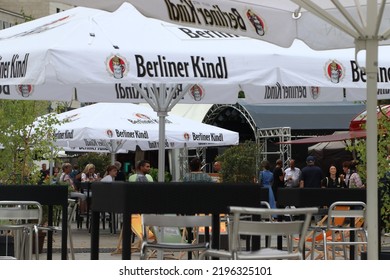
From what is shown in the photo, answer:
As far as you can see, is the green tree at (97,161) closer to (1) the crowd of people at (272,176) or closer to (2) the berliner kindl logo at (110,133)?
(1) the crowd of people at (272,176)

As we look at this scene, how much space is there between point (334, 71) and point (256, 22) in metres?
2.35

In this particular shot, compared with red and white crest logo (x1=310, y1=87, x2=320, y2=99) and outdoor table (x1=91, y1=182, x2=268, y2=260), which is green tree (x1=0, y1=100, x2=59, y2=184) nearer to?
red and white crest logo (x1=310, y1=87, x2=320, y2=99)

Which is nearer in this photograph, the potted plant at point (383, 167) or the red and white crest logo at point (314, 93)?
the potted plant at point (383, 167)

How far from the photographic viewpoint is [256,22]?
31.6ft

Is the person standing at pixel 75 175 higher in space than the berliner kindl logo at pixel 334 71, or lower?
lower

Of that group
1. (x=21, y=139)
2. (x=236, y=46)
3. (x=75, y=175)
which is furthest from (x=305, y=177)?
(x=236, y=46)

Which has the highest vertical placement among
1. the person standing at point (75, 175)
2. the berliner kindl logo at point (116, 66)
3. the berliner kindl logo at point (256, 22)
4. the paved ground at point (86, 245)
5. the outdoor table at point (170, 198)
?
the berliner kindl logo at point (256, 22)

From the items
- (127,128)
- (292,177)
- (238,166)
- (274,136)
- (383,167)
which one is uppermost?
(274,136)

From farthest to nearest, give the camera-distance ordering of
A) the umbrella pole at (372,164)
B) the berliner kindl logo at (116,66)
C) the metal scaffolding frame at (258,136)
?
the metal scaffolding frame at (258,136), the berliner kindl logo at (116,66), the umbrella pole at (372,164)


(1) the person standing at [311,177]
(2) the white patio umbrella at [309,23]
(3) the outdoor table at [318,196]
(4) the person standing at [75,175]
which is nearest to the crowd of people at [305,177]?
(1) the person standing at [311,177]

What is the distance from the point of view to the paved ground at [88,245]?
17.3 m

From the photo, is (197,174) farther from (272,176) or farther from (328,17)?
(272,176)

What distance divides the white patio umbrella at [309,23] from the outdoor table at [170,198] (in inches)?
50.7
